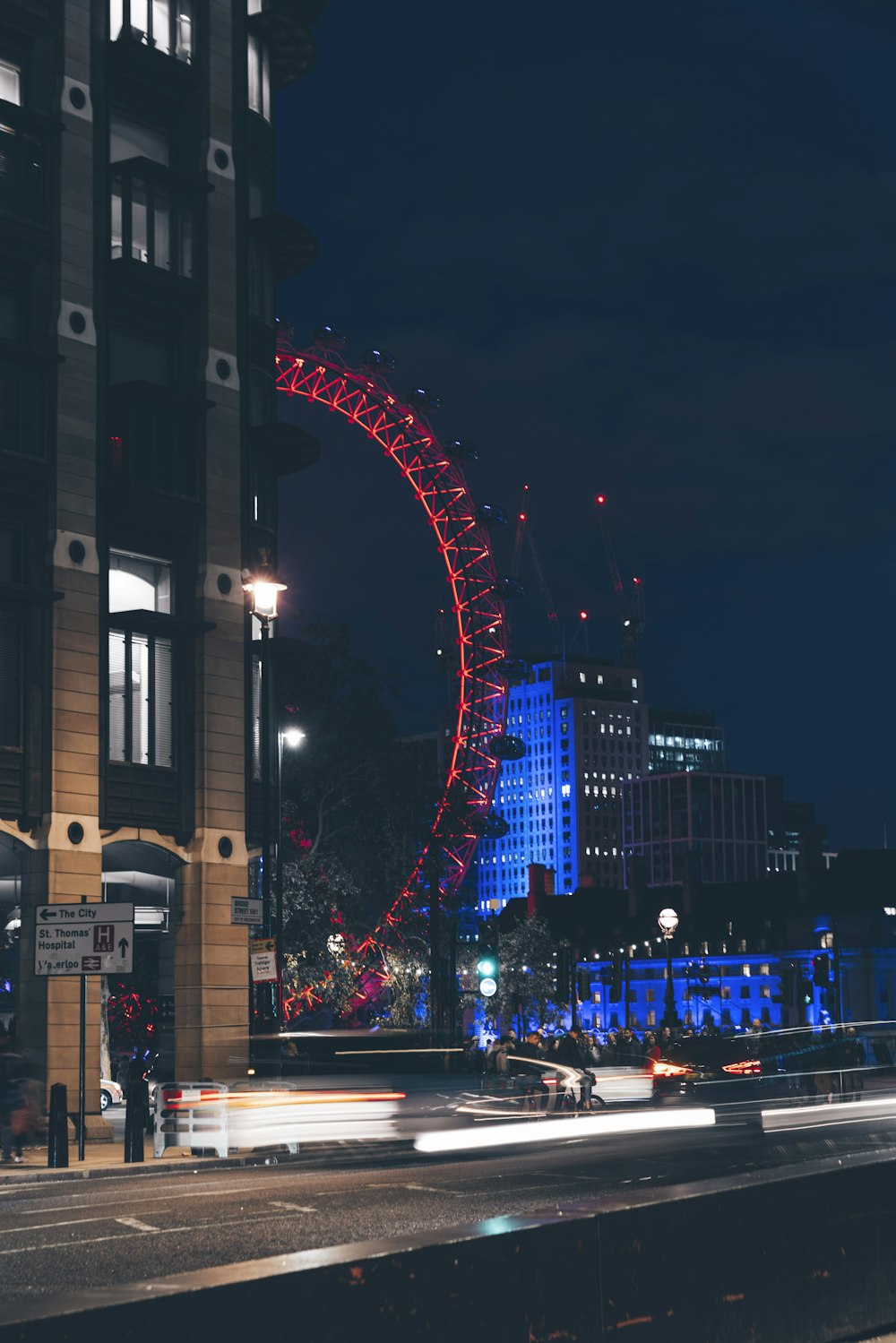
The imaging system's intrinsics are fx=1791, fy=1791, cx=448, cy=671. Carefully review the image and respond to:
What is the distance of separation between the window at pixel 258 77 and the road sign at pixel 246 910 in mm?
21607

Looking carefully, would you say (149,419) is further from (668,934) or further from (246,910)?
(668,934)

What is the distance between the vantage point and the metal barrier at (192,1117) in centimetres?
2912

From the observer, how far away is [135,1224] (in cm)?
1712

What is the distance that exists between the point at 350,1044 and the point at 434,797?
3696cm

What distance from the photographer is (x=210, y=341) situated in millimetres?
42750

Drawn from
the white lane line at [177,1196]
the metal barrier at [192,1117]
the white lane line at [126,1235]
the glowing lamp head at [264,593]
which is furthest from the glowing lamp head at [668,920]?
the white lane line at [126,1235]

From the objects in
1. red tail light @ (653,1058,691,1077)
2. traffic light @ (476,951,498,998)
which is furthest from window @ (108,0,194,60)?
red tail light @ (653,1058,691,1077)

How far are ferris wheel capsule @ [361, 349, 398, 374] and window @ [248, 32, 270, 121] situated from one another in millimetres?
26632

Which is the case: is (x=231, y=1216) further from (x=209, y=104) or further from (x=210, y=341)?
(x=209, y=104)

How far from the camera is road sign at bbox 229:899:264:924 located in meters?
36.6

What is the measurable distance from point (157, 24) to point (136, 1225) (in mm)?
33514

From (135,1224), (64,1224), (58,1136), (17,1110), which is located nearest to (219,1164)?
(58,1136)

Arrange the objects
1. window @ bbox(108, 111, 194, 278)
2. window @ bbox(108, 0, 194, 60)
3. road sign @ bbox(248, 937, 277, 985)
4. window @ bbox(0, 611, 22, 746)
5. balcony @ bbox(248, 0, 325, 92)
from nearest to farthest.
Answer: road sign @ bbox(248, 937, 277, 985)
window @ bbox(0, 611, 22, 746)
window @ bbox(108, 111, 194, 278)
window @ bbox(108, 0, 194, 60)
balcony @ bbox(248, 0, 325, 92)

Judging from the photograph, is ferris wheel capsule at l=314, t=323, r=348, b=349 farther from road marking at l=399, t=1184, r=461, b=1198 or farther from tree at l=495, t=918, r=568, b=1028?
tree at l=495, t=918, r=568, b=1028
